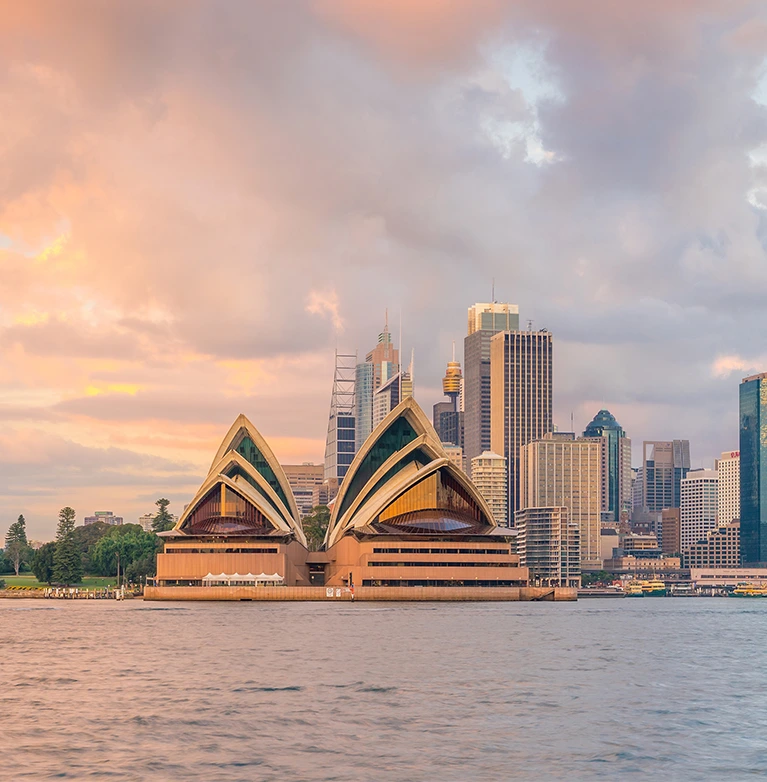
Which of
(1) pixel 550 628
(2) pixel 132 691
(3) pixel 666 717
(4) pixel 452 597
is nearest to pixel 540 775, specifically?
(3) pixel 666 717

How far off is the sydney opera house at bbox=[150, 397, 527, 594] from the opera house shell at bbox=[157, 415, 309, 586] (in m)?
0.13

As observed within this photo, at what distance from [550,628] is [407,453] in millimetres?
67665

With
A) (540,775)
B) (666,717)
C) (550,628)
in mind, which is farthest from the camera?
(550,628)

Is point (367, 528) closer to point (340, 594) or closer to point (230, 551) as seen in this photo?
point (340, 594)

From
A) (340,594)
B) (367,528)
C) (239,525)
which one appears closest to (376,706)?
(340,594)

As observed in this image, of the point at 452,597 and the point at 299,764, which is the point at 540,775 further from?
the point at 452,597

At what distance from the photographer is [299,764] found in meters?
34.1

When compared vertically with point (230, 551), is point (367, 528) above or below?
above

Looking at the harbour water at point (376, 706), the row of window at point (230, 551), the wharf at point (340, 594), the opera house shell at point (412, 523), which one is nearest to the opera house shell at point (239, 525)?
the row of window at point (230, 551)

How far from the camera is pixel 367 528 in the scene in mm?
156250

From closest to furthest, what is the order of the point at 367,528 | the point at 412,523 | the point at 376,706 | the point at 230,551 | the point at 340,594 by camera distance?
the point at 376,706
the point at 340,594
the point at 412,523
the point at 230,551
the point at 367,528

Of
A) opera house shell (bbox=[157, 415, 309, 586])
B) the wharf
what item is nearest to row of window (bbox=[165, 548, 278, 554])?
opera house shell (bbox=[157, 415, 309, 586])

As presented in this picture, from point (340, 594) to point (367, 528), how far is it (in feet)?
31.2

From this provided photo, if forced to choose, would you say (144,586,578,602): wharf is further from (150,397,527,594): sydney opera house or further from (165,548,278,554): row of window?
(165,548,278,554): row of window
